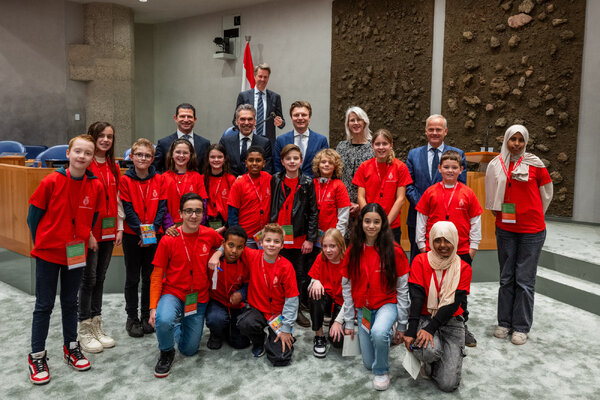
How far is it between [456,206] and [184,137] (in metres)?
2.05

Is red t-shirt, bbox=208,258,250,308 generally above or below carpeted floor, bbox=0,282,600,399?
above

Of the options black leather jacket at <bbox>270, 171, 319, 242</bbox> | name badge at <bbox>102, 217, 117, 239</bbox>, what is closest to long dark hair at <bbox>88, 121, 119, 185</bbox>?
name badge at <bbox>102, 217, 117, 239</bbox>

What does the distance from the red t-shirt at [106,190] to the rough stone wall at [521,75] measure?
5511mm

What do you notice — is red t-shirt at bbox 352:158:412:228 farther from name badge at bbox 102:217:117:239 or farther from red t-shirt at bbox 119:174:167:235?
name badge at bbox 102:217:117:239

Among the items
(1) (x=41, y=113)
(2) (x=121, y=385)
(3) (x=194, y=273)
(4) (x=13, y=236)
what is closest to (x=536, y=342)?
(3) (x=194, y=273)

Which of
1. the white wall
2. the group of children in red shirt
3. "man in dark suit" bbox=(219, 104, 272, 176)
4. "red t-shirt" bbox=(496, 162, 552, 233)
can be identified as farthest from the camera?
the white wall

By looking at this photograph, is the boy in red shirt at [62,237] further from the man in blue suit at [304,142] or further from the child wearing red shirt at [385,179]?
the child wearing red shirt at [385,179]

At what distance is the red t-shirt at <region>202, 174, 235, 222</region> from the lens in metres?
3.49

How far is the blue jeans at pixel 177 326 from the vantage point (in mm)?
2756

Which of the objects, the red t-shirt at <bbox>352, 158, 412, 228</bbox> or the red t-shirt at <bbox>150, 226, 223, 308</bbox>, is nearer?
the red t-shirt at <bbox>150, 226, 223, 308</bbox>

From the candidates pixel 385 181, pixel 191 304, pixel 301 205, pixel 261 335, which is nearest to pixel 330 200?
pixel 301 205

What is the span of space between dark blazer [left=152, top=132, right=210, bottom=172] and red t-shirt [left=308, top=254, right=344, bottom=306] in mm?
1232

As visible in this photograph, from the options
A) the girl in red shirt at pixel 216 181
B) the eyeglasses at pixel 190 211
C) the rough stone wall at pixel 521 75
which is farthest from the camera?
the rough stone wall at pixel 521 75

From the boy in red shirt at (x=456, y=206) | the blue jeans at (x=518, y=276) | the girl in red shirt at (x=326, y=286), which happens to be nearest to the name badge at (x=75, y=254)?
the girl in red shirt at (x=326, y=286)
